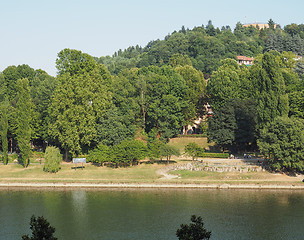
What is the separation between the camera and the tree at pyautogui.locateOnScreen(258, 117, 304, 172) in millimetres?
78438

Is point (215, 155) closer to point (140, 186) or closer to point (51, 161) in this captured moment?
point (140, 186)

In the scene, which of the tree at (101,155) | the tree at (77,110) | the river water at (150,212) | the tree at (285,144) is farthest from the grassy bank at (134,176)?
the tree at (77,110)

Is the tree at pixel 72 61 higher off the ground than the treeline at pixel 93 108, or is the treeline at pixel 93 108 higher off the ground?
the tree at pixel 72 61

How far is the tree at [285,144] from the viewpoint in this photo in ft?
257

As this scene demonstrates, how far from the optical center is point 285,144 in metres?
78.6

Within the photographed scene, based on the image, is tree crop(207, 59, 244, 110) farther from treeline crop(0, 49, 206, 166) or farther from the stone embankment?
the stone embankment

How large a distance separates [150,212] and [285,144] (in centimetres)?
3232

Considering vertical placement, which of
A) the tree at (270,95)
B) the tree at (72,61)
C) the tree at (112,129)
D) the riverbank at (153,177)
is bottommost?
the riverbank at (153,177)

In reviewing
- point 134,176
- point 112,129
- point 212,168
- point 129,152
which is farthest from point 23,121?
point 212,168

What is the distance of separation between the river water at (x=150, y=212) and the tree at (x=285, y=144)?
805 cm

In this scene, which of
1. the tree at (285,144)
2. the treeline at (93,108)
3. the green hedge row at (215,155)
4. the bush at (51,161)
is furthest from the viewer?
the green hedge row at (215,155)

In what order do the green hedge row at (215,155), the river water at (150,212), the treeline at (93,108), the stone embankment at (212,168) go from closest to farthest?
the river water at (150,212) → the stone embankment at (212,168) → the treeline at (93,108) → the green hedge row at (215,155)

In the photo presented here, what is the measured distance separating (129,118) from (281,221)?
160 feet

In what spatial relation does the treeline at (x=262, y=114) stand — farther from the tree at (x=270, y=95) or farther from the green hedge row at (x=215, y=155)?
the green hedge row at (x=215, y=155)
